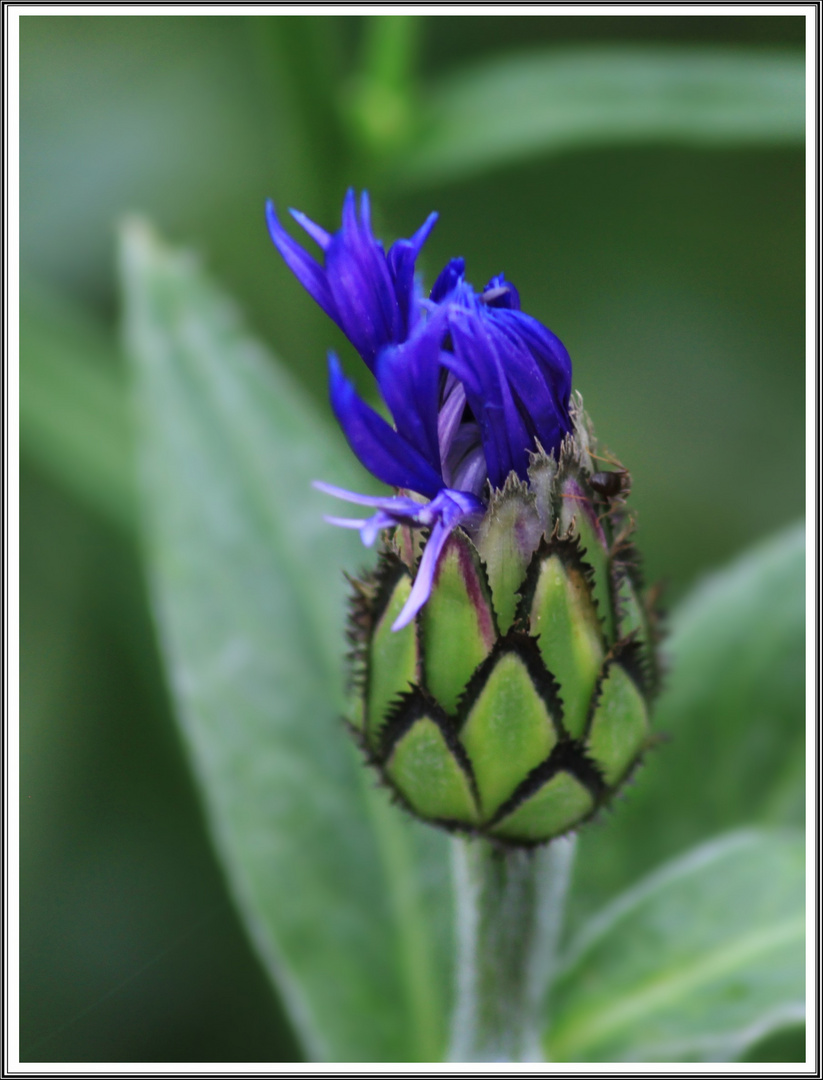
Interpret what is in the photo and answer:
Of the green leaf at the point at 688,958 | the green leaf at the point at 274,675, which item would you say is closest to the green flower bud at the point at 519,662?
the green leaf at the point at 688,958

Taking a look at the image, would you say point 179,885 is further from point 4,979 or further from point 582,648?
point 582,648

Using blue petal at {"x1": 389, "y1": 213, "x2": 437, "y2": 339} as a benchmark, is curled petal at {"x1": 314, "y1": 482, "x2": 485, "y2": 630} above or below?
below

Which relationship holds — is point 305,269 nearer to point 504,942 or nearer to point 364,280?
point 364,280

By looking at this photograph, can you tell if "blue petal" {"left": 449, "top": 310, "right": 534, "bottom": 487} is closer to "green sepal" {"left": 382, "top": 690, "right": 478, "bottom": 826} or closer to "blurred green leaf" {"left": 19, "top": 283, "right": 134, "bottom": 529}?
"green sepal" {"left": 382, "top": 690, "right": 478, "bottom": 826}

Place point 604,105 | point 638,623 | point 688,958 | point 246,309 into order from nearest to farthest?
point 638,623 → point 688,958 → point 604,105 → point 246,309

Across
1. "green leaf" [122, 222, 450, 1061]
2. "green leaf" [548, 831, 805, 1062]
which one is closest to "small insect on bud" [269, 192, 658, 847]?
"green leaf" [548, 831, 805, 1062]

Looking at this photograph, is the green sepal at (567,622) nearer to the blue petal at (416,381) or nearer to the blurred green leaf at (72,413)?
the blue petal at (416,381)

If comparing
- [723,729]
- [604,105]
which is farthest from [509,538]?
[604,105]

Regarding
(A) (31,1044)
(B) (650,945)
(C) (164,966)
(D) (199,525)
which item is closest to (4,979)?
(A) (31,1044)
